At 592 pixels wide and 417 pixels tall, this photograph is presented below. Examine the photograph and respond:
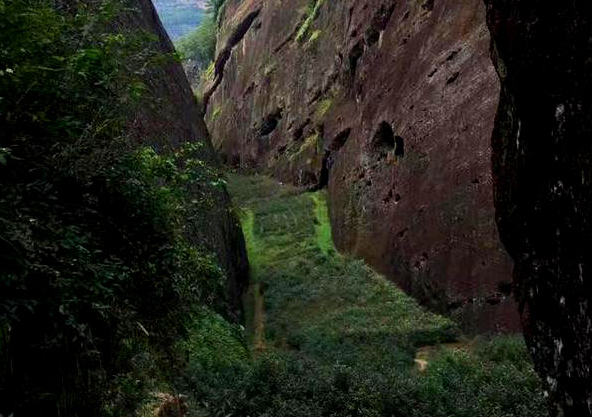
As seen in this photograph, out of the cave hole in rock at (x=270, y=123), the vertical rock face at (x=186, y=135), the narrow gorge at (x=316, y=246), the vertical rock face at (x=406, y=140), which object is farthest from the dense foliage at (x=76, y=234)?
the cave hole in rock at (x=270, y=123)

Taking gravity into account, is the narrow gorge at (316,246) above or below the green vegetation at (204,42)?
below

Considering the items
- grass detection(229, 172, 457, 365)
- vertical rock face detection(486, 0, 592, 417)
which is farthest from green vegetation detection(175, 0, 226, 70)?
vertical rock face detection(486, 0, 592, 417)

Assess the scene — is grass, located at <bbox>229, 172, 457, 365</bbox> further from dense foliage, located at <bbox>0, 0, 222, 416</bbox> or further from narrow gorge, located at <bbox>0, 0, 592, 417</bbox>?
dense foliage, located at <bbox>0, 0, 222, 416</bbox>

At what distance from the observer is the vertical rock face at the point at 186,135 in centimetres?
1216

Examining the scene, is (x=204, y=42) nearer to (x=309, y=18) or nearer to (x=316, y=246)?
(x=309, y=18)

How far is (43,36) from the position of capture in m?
4.12

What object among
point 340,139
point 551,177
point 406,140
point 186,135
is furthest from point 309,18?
point 551,177

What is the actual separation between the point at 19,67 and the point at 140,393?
94.8 inches

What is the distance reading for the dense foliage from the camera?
11.7 feet

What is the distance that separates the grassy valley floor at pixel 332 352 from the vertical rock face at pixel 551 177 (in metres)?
2.30

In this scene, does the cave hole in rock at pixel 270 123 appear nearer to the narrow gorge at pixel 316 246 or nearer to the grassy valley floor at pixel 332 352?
the grassy valley floor at pixel 332 352

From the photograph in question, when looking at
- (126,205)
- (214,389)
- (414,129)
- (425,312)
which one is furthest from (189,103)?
(126,205)

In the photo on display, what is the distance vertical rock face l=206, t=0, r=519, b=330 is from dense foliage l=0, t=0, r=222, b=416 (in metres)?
9.78

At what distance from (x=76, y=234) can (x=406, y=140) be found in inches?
616
